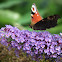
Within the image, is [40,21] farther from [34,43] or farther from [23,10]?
[23,10]

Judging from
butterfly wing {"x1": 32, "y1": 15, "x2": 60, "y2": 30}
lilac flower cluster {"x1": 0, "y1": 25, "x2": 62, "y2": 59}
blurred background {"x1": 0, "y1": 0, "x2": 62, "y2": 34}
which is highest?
blurred background {"x1": 0, "y1": 0, "x2": 62, "y2": 34}

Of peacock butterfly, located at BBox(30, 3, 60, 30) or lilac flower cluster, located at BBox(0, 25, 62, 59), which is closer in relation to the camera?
lilac flower cluster, located at BBox(0, 25, 62, 59)

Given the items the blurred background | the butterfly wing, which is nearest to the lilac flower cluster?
the butterfly wing

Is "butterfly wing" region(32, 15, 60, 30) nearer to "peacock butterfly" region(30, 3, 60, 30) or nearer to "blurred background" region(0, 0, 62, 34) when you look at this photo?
"peacock butterfly" region(30, 3, 60, 30)

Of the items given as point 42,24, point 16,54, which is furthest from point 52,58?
point 42,24

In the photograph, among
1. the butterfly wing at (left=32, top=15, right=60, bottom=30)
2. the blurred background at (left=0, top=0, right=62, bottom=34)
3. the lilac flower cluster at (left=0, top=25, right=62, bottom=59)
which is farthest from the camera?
the blurred background at (left=0, top=0, right=62, bottom=34)

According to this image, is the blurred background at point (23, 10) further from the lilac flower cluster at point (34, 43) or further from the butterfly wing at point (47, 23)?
the lilac flower cluster at point (34, 43)

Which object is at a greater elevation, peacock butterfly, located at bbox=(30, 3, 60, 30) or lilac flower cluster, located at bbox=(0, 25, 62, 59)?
peacock butterfly, located at bbox=(30, 3, 60, 30)

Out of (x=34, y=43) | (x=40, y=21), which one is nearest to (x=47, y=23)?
(x=40, y=21)

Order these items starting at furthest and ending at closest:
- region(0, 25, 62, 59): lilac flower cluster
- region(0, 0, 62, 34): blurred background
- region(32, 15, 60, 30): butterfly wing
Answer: region(0, 0, 62, 34): blurred background < region(32, 15, 60, 30): butterfly wing < region(0, 25, 62, 59): lilac flower cluster
